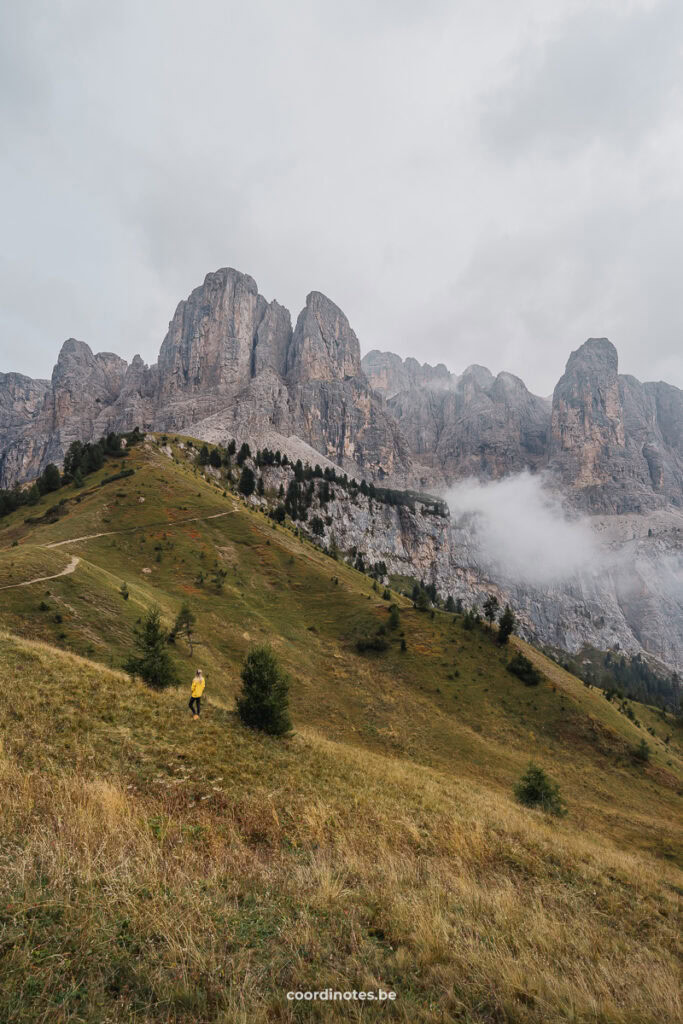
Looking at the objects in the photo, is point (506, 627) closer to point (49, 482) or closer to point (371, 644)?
point (371, 644)

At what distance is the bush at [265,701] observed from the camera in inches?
659

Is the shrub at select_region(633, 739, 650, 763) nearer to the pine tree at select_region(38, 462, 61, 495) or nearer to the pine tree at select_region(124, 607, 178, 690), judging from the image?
the pine tree at select_region(124, 607, 178, 690)

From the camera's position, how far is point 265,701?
16.8 m

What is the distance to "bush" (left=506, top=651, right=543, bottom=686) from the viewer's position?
142 feet

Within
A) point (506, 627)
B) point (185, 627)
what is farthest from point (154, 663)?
point (506, 627)

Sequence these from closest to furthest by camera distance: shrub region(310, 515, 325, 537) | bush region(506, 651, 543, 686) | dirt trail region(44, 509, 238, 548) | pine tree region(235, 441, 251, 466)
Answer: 1. bush region(506, 651, 543, 686)
2. dirt trail region(44, 509, 238, 548)
3. shrub region(310, 515, 325, 537)
4. pine tree region(235, 441, 251, 466)

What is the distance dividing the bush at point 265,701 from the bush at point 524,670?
34921 mm

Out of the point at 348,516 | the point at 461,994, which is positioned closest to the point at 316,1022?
the point at 461,994

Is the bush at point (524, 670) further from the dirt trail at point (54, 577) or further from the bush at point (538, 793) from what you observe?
the dirt trail at point (54, 577)

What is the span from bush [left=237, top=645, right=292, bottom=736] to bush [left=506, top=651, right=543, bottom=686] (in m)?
34.9

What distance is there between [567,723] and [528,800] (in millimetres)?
21257

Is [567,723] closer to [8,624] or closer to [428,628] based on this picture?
[428,628]

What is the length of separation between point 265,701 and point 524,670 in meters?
36.9

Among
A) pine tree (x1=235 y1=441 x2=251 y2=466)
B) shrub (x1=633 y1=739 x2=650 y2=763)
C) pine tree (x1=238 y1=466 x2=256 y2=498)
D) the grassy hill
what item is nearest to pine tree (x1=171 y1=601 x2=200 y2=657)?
the grassy hill
